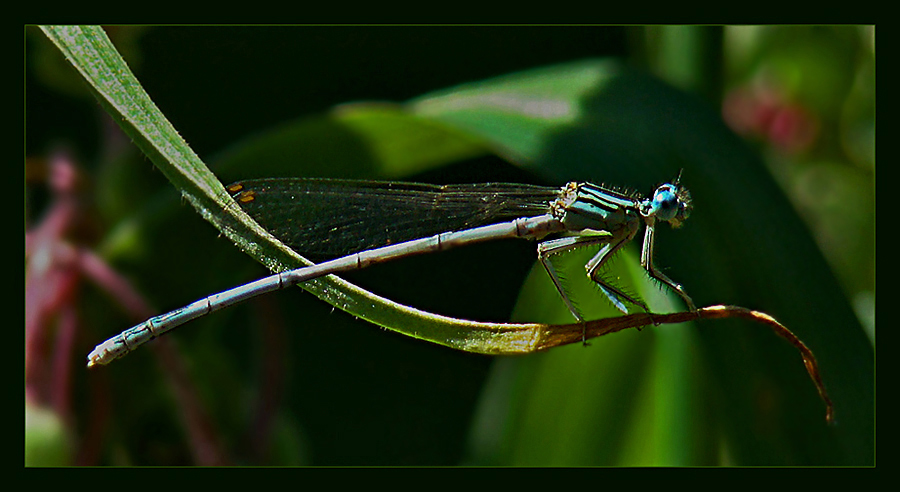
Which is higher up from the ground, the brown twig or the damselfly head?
the damselfly head

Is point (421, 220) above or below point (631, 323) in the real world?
above

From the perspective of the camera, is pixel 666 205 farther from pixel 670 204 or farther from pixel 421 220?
pixel 421 220

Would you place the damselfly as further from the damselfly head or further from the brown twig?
the brown twig

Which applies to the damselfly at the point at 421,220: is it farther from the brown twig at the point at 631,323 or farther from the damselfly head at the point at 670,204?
the brown twig at the point at 631,323

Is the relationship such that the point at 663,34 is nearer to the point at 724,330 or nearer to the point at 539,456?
the point at 724,330

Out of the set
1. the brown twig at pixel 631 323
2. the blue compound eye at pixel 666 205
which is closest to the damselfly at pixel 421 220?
the blue compound eye at pixel 666 205

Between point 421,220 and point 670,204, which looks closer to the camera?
point 670,204

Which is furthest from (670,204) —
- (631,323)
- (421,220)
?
(421,220)

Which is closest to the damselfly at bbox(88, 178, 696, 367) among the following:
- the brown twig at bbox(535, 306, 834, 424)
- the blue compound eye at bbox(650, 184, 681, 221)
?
the blue compound eye at bbox(650, 184, 681, 221)
